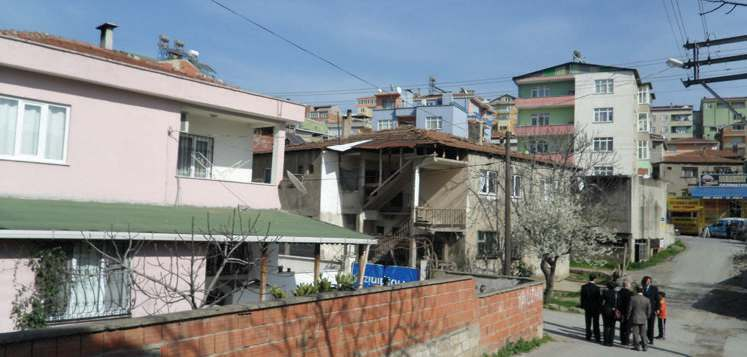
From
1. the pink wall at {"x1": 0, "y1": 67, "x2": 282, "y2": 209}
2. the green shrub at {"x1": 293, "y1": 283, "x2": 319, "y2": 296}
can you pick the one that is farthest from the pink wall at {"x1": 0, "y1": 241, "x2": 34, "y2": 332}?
the green shrub at {"x1": 293, "y1": 283, "x2": 319, "y2": 296}

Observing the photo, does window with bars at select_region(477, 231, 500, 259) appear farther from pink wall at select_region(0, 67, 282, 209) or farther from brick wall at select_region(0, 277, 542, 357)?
pink wall at select_region(0, 67, 282, 209)

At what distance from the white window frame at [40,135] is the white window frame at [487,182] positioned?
19730 millimetres

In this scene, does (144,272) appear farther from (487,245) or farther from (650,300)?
(487,245)

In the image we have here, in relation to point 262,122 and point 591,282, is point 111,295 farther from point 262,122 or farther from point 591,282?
point 591,282

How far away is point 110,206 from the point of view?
1256 cm

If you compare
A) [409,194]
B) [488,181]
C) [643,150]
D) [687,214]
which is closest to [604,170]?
[643,150]

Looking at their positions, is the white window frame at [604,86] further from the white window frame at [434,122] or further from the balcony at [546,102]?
the white window frame at [434,122]

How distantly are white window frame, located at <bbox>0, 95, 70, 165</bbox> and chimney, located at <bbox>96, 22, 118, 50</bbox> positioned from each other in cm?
622

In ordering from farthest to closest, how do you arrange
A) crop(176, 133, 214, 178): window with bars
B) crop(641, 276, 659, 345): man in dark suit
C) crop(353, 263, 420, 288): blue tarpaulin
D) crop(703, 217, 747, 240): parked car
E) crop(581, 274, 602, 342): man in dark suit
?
1. crop(703, 217, 747, 240): parked car
2. crop(353, 263, 420, 288): blue tarpaulin
3. crop(176, 133, 214, 178): window with bars
4. crop(641, 276, 659, 345): man in dark suit
5. crop(581, 274, 602, 342): man in dark suit

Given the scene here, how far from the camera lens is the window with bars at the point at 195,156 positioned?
51.8 ft

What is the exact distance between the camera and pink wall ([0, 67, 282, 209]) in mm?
11938

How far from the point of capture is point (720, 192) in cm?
5988

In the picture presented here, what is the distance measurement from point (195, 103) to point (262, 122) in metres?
2.52

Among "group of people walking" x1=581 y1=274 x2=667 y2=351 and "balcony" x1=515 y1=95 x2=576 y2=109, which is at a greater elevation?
"balcony" x1=515 y1=95 x2=576 y2=109
